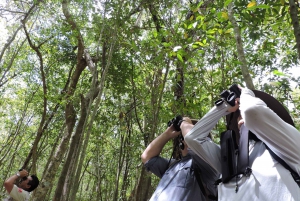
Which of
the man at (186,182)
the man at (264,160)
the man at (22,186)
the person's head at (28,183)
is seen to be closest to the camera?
the man at (264,160)

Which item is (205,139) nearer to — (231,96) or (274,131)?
(231,96)

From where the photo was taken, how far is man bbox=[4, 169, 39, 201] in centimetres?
325

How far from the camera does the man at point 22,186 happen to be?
3.25 meters

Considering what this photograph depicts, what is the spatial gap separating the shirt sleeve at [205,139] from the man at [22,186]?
9.01 feet

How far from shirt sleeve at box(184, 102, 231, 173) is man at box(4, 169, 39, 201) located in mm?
2747

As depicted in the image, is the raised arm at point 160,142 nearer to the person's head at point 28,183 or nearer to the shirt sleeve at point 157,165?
the shirt sleeve at point 157,165

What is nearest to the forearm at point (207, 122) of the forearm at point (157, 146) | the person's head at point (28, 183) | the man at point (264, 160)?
the man at point (264, 160)

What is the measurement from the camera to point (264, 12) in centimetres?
243

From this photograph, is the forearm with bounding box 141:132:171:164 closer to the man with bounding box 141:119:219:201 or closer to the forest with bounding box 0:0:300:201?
the man with bounding box 141:119:219:201

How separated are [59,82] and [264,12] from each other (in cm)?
547

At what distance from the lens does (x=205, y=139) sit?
1.38m

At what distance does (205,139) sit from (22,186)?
302 centimetres

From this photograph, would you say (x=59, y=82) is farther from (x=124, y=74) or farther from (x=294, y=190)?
(x=294, y=190)

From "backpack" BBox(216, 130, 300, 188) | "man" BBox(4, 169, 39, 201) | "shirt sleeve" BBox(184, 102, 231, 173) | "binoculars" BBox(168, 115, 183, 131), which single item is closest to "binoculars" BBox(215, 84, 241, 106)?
"shirt sleeve" BBox(184, 102, 231, 173)
